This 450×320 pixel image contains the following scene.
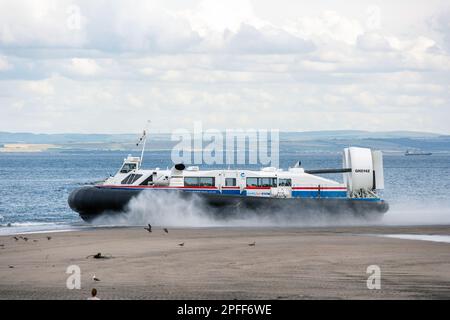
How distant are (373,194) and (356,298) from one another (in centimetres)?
1631

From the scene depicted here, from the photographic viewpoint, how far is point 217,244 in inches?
916

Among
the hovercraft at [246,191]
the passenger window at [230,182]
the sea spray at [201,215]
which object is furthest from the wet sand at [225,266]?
the passenger window at [230,182]

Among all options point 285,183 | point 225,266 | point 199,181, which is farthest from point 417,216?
point 225,266

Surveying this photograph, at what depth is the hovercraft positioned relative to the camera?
30500 mm

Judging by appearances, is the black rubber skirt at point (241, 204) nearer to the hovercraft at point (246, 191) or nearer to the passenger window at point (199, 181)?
the hovercraft at point (246, 191)

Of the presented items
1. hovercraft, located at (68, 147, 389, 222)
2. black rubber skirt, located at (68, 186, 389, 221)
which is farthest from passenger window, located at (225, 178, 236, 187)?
black rubber skirt, located at (68, 186, 389, 221)

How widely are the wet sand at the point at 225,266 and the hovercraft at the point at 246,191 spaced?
3.97 metres

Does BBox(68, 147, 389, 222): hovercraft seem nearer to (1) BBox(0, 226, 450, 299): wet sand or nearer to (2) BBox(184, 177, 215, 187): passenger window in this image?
(2) BBox(184, 177, 215, 187): passenger window

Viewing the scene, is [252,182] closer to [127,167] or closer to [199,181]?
[199,181]

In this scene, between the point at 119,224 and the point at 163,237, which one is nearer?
the point at 163,237

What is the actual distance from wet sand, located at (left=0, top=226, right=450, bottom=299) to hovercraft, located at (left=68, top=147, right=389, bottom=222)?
156 inches

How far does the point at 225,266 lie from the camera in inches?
749
